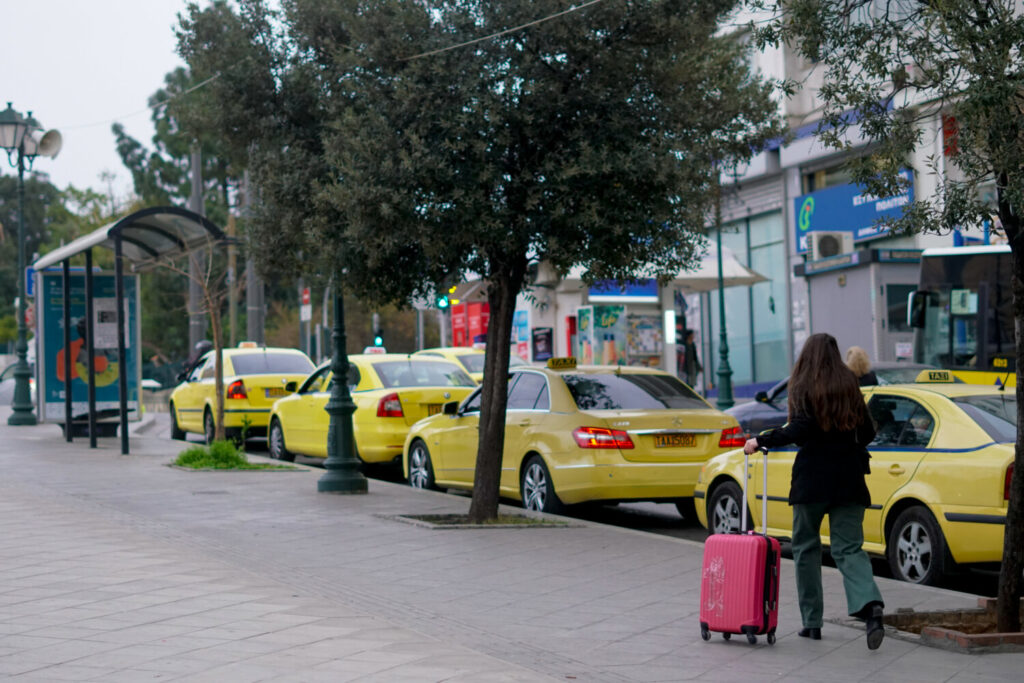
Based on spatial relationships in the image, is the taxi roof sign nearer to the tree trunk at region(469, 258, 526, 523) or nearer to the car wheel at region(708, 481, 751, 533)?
the car wheel at region(708, 481, 751, 533)

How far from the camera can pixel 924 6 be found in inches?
313

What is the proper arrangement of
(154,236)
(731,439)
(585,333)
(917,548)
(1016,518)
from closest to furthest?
(1016,518), (917,548), (731,439), (154,236), (585,333)

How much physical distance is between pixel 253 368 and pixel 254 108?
7.63 metres

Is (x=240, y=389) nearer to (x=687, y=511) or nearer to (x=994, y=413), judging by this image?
(x=687, y=511)

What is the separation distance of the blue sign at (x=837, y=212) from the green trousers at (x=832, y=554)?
22.3 meters

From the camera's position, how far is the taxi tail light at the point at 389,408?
17.0 m

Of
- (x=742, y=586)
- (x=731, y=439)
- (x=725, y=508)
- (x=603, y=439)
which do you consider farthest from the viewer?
(x=731, y=439)

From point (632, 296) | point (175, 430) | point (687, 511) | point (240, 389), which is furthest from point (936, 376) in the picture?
point (632, 296)

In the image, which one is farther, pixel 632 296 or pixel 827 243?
pixel 632 296

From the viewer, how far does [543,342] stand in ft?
106

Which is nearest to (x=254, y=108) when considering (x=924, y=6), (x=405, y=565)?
(x=405, y=565)

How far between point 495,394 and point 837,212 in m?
21.1

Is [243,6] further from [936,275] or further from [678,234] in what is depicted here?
[936,275]

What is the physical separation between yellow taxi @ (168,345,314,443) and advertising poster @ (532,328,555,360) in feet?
31.8
